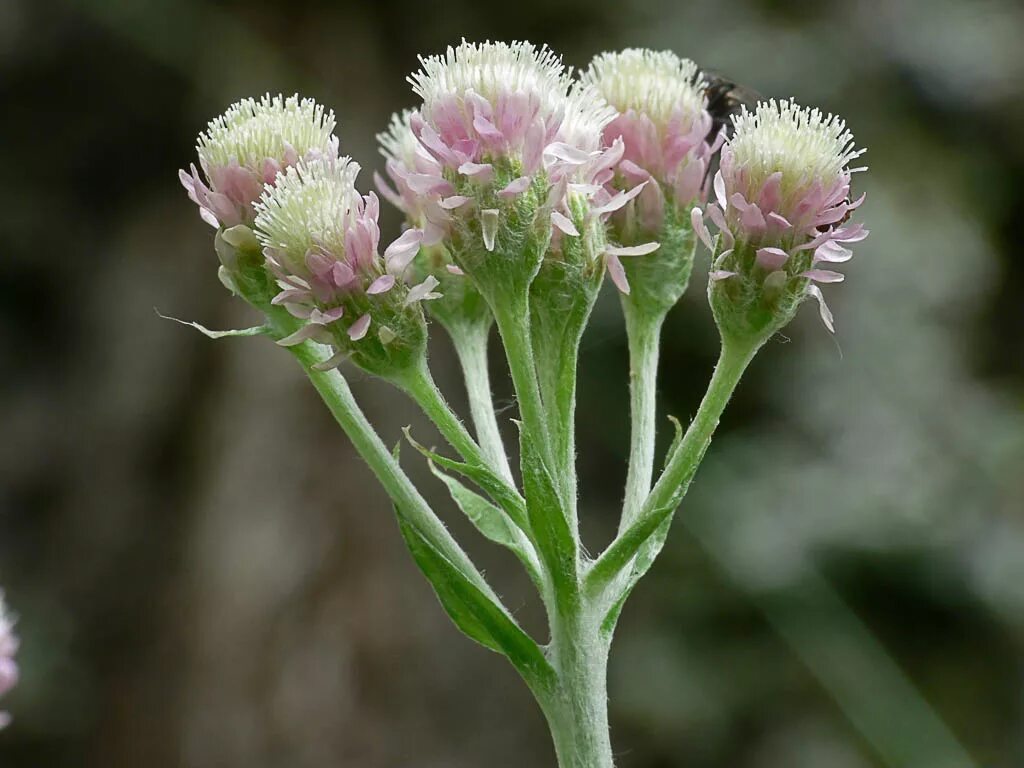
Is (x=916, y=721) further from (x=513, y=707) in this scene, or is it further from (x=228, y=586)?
(x=228, y=586)

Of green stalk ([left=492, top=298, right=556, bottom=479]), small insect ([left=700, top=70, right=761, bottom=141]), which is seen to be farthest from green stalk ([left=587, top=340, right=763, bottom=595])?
small insect ([left=700, top=70, right=761, bottom=141])

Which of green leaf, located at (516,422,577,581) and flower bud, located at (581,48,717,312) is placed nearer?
green leaf, located at (516,422,577,581)

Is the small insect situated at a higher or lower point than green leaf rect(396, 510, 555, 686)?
higher

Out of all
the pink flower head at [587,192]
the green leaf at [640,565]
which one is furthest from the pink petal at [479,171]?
the green leaf at [640,565]

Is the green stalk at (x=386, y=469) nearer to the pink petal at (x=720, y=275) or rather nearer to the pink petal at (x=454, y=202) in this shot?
the pink petal at (x=454, y=202)

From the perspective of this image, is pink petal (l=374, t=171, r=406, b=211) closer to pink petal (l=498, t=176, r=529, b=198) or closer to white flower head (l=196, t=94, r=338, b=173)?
white flower head (l=196, t=94, r=338, b=173)

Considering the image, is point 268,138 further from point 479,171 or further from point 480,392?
point 480,392

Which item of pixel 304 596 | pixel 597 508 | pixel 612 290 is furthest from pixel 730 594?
pixel 304 596

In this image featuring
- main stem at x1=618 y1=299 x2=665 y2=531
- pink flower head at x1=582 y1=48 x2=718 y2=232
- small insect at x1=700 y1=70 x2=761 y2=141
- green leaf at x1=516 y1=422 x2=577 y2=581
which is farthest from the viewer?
small insect at x1=700 y1=70 x2=761 y2=141
